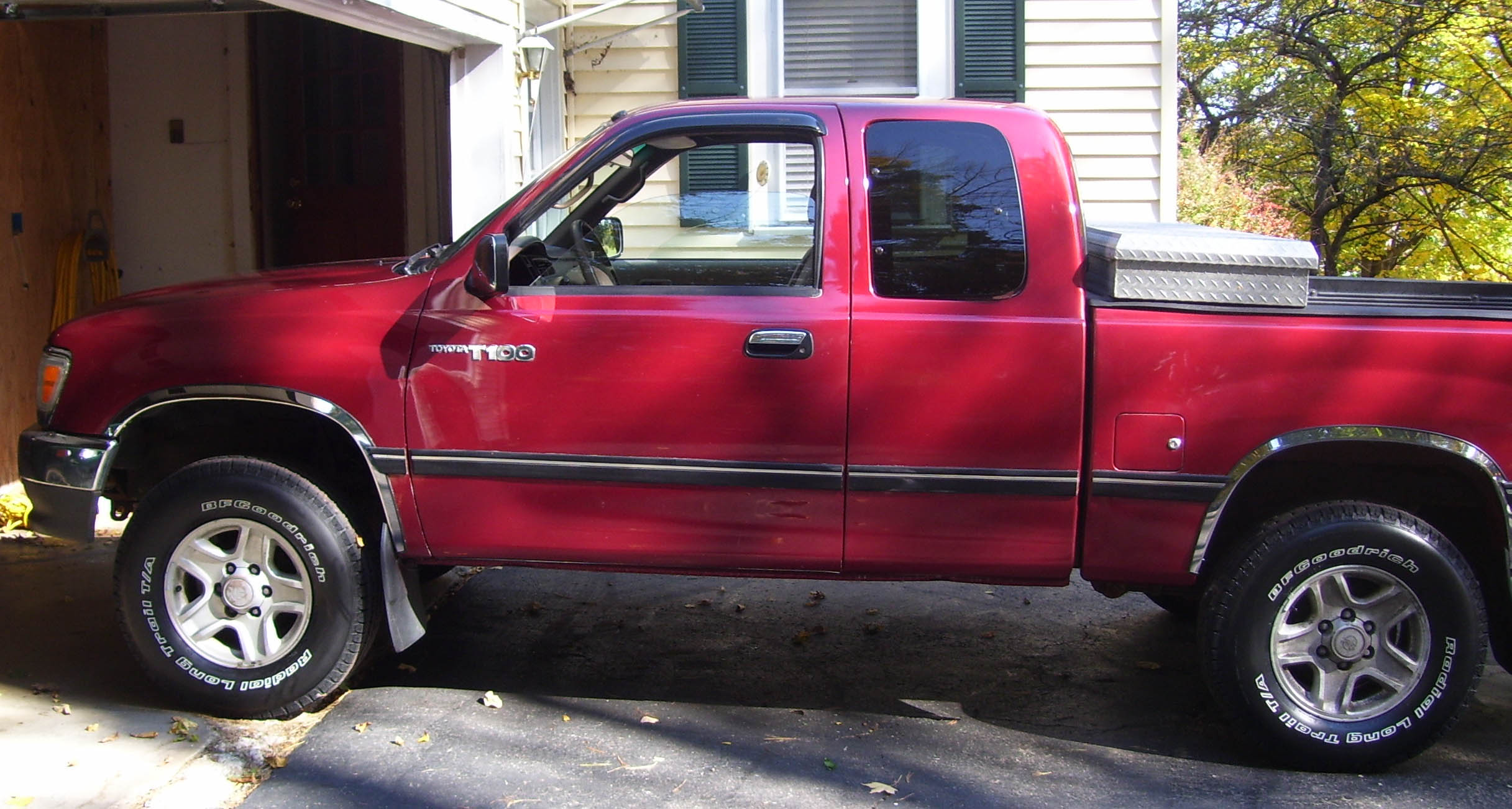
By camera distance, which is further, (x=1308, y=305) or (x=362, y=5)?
(x=362, y=5)

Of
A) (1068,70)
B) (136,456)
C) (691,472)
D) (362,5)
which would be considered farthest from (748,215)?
(1068,70)

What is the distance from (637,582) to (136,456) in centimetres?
230

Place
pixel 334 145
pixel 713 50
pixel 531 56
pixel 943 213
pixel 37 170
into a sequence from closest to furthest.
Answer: pixel 943 213 → pixel 37 170 → pixel 531 56 → pixel 713 50 → pixel 334 145

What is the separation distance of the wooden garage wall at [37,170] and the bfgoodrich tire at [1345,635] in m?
6.40

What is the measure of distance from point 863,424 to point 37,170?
226 inches

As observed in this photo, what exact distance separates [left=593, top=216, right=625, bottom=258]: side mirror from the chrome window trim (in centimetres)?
102

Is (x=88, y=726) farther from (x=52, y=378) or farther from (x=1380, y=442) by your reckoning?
(x=1380, y=442)

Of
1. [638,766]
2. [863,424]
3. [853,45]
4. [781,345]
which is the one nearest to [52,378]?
[638,766]

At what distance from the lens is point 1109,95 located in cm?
871

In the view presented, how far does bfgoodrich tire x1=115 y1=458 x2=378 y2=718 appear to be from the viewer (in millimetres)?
4109

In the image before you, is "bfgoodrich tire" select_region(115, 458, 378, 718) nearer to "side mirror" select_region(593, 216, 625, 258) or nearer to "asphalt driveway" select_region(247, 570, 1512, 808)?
"asphalt driveway" select_region(247, 570, 1512, 808)

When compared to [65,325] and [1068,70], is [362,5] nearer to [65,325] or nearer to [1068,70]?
[65,325]

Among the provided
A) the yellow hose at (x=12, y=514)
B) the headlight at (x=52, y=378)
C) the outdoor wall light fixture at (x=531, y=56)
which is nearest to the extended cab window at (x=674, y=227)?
the headlight at (x=52, y=378)

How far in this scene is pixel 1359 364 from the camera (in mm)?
3748
